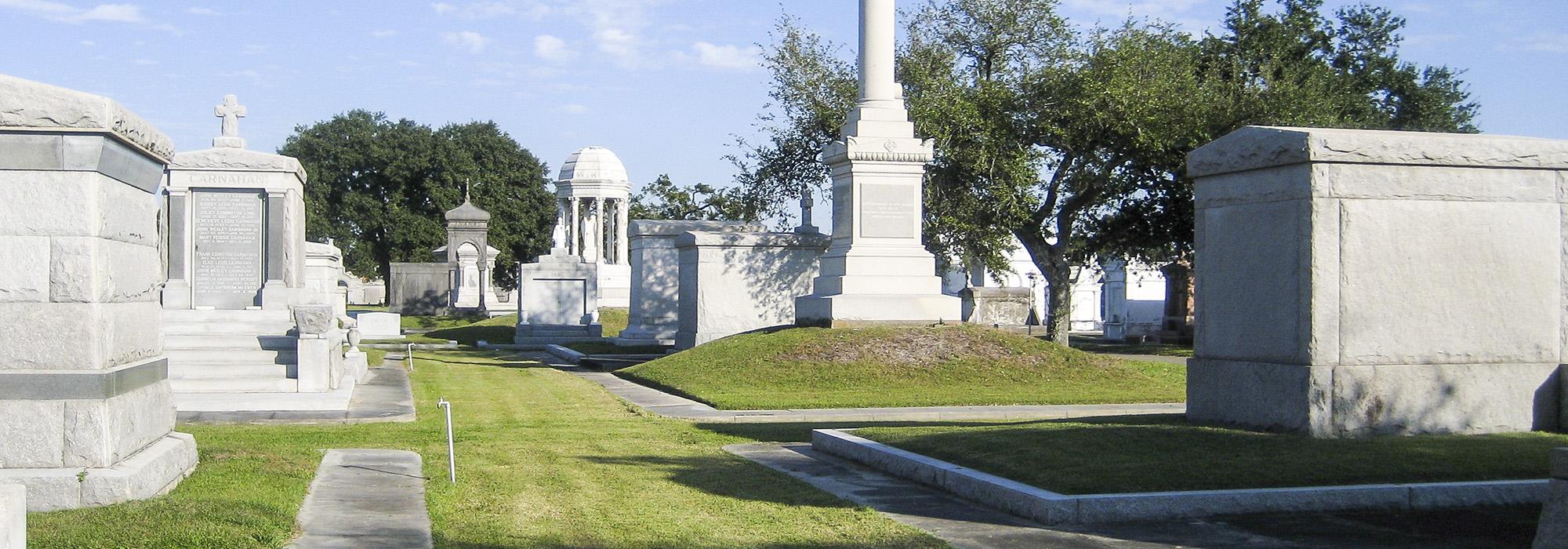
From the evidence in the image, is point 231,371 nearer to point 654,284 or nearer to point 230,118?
point 230,118

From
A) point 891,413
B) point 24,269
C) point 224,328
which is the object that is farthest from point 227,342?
point 24,269

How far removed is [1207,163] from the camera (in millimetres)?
10539

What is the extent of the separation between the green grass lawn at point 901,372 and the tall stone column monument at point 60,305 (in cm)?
913

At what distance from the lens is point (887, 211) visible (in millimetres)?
22828

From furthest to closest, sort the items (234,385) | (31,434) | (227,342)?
(227,342), (234,385), (31,434)

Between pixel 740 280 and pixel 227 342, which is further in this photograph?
pixel 740 280

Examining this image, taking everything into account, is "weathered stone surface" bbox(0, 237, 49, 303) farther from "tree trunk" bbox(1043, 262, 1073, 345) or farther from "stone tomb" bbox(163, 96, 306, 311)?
"tree trunk" bbox(1043, 262, 1073, 345)

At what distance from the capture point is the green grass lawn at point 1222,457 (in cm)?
815

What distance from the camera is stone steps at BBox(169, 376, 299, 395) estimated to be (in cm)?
1653

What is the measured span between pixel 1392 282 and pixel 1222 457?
6.84ft

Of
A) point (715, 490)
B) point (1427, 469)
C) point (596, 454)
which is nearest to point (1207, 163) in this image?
point (1427, 469)

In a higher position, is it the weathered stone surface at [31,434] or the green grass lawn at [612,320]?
the weathered stone surface at [31,434]

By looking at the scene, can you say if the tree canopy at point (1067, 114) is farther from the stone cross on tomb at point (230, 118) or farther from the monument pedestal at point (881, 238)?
the stone cross on tomb at point (230, 118)

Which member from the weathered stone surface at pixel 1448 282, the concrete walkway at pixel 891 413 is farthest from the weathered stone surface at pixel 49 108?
the concrete walkway at pixel 891 413
